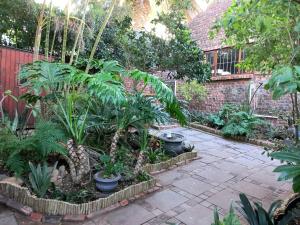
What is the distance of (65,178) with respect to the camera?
10.6 ft

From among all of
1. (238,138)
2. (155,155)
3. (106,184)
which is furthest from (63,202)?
(238,138)

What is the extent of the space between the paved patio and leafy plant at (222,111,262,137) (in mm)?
1328

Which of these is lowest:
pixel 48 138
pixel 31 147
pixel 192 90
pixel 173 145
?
pixel 173 145

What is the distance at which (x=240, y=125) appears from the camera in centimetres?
663

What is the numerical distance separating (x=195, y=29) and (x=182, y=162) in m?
8.46

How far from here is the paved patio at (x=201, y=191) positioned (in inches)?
101

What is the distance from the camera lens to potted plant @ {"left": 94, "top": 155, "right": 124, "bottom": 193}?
9.71 feet

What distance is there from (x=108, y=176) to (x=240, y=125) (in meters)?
4.72

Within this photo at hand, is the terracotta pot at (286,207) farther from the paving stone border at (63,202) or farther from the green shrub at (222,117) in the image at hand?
the green shrub at (222,117)

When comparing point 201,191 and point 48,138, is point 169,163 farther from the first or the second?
point 48,138

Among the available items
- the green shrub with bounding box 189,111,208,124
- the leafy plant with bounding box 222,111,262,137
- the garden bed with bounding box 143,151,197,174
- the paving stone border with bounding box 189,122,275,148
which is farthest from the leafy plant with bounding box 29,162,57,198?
the green shrub with bounding box 189,111,208,124

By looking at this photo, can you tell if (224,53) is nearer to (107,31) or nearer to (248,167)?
(107,31)

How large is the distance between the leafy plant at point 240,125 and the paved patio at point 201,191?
133 cm

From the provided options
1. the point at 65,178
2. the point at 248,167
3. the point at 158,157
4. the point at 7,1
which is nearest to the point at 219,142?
the point at 248,167
